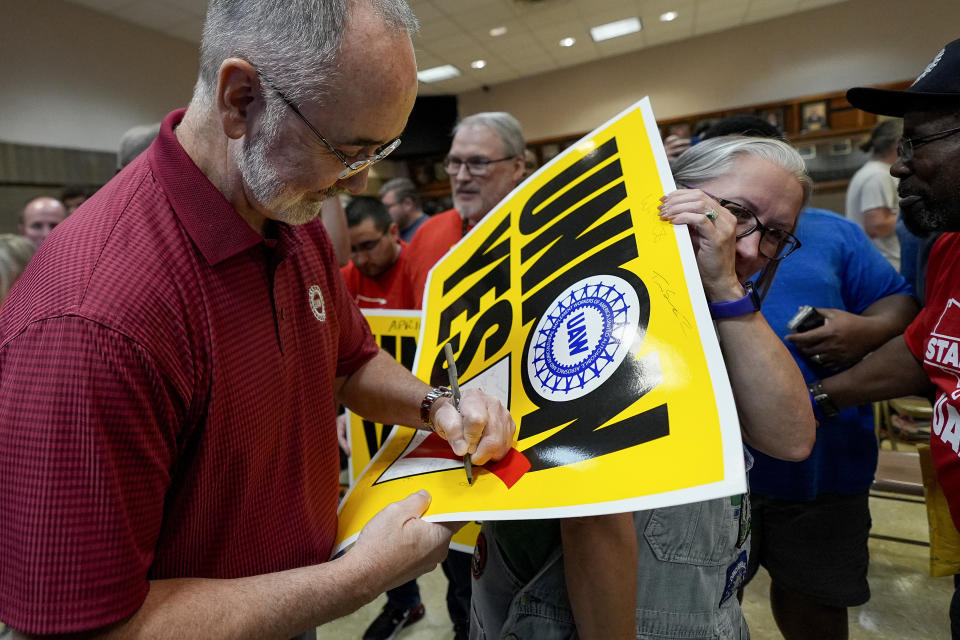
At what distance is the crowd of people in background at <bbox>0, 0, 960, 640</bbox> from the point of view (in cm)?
52

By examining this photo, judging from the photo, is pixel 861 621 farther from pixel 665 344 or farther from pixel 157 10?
pixel 157 10

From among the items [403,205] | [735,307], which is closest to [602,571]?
[735,307]

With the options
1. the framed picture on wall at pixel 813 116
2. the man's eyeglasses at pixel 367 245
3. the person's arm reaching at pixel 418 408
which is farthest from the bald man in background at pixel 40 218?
the framed picture on wall at pixel 813 116

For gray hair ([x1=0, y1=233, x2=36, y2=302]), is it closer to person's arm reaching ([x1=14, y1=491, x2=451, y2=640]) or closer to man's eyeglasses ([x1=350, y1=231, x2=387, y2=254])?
man's eyeglasses ([x1=350, y1=231, x2=387, y2=254])

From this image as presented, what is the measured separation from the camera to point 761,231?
96 cm

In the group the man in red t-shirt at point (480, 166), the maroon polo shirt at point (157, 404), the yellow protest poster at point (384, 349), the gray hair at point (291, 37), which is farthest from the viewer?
the man in red t-shirt at point (480, 166)

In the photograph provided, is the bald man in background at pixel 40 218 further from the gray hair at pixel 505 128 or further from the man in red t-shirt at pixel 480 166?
the gray hair at pixel 505 128

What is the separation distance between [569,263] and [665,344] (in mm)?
234

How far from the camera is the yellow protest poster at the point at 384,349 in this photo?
153 cm

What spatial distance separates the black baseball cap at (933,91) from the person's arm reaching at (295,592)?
1.14 meters

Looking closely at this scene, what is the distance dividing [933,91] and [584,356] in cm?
91

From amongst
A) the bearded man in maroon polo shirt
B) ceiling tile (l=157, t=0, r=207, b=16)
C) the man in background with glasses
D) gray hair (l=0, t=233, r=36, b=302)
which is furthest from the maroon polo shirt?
ceiling tile (l=157, t=0, r=207, b=16)

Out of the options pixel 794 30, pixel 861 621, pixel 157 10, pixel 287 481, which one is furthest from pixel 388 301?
pixel 794 30

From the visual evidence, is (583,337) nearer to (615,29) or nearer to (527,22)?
(527,22)
